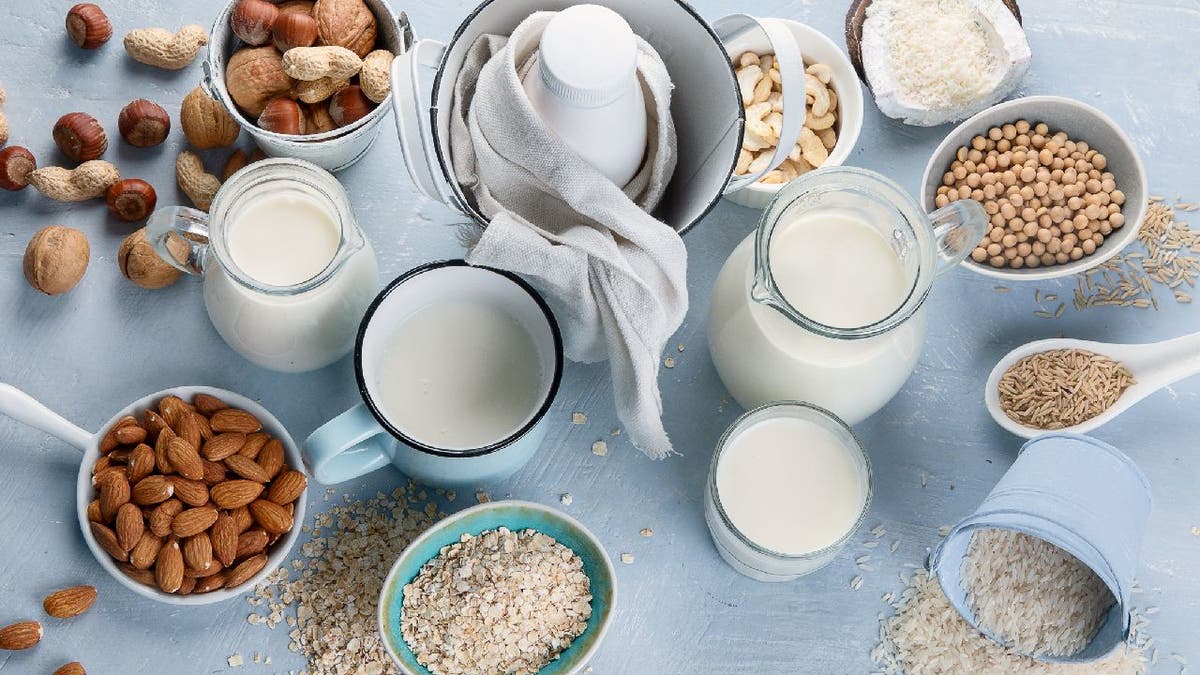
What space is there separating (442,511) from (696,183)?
18.0 inches

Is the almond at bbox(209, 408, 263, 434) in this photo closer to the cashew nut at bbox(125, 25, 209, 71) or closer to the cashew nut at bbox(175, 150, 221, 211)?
the cashew nut at bbox(175, 150, 221, 211)

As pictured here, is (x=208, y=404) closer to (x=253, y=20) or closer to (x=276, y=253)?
(x=276, y=253)

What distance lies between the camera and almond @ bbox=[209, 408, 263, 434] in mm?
1154

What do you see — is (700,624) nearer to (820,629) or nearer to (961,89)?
(820,629)

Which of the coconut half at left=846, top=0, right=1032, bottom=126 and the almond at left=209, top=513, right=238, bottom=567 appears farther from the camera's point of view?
the coconut half at left=846, top=0, right=1032, bottom=126

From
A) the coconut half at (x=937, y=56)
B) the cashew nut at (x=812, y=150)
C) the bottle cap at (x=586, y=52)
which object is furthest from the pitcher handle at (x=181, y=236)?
the coconut half at (x=937, y=56)

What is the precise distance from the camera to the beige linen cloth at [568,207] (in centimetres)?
97

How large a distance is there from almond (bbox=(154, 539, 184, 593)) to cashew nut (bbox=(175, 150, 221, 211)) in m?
0.36

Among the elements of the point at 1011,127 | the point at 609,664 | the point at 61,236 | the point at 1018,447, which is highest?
the point at 1011,127

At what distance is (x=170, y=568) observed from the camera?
112 cm

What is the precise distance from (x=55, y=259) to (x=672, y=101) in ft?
2.11

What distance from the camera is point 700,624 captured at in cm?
124

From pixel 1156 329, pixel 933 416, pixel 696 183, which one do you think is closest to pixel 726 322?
pixel 696 183

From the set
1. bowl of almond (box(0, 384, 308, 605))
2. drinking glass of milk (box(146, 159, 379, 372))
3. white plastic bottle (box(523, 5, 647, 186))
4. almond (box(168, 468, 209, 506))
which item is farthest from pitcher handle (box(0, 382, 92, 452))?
white plastic bottle (box(523, 5, 647, 186))
